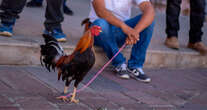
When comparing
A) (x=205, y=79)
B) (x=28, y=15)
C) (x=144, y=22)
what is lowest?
(x=205, y=79)

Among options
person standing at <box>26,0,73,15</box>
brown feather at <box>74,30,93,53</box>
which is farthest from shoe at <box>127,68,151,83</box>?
person standing at <box>26,0,73,15</box>

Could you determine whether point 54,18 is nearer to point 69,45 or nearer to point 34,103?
point 69,45

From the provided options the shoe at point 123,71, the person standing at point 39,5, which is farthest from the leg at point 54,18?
→ the person standing at point 39,5

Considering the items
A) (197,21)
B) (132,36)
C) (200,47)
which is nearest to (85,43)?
(132,36)

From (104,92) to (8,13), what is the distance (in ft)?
4.85

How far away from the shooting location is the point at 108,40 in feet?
15.4

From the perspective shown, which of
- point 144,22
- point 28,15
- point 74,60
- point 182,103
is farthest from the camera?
point 28,15

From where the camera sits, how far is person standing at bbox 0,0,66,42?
4527 mm

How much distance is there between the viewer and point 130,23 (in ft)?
16.0

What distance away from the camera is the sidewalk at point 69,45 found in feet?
14.5

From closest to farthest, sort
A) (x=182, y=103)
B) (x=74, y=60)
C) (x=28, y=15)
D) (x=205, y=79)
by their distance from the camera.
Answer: (x=74, y=60)
(x=182, y=103)
(x=205, y=79)
(x=28, y=15)

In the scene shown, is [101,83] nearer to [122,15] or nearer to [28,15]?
[122,15]

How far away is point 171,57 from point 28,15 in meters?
2.27

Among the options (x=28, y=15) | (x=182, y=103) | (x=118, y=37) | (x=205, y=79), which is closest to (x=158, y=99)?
(x=182, y=103)
